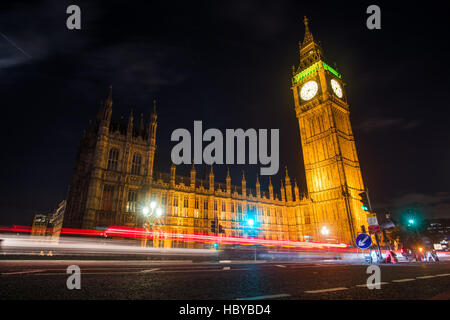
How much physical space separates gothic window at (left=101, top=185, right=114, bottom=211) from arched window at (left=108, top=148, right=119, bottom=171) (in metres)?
3.03

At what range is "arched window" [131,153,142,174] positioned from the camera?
3488 cm

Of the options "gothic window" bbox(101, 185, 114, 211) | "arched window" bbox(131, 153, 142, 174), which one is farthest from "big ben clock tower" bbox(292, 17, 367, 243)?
"gothic window" bbox(101, 185, 114, 211)

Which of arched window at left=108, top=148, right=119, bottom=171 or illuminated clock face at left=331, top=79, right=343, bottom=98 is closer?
arched window at left=108, top=148, right=119, bottom=171

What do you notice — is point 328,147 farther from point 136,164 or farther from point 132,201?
point 132,201

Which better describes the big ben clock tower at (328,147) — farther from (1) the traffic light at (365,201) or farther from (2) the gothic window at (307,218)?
(1) the traffic light at (365,201)

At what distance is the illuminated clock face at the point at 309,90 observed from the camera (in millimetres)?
49287

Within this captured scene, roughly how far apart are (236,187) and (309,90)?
88.0 ft

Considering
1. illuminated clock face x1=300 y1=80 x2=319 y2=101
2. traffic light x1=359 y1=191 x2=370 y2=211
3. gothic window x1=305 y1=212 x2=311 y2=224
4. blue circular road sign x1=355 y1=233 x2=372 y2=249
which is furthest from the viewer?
illuminated clock face x1=300 y1=80 x2=319 y2=101

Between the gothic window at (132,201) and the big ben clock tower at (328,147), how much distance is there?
31697 mm

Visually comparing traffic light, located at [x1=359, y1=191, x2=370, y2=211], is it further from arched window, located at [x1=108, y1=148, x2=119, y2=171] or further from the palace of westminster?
arched window, located at [x1=108, y1=148, x2=119, y2=171]

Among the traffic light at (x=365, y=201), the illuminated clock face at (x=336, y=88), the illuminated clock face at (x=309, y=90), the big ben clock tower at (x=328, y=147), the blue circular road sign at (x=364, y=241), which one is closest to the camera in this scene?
the blue circular road sign at (x=364, y=241)

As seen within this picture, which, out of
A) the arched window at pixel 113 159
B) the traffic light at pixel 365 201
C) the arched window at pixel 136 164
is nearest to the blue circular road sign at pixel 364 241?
the traffic light at pixel 365 201

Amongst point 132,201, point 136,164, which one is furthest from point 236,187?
point 132,201
